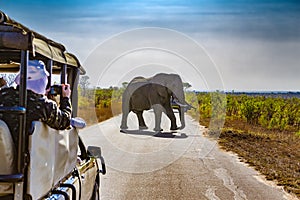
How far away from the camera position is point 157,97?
23844 mm

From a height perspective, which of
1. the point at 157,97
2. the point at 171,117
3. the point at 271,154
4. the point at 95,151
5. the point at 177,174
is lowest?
the point at 177,174

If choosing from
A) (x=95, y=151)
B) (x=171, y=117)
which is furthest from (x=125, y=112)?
(x=95, y=151)

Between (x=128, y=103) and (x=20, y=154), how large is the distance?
2218 centimetres

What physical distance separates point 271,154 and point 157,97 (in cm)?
1078

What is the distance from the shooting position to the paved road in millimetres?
8438

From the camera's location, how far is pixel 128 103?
25562 millimetres

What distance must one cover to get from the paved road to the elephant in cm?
683

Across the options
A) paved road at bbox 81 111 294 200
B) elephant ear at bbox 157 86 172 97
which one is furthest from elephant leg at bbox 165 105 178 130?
paved road at bbox 81 111 294 200

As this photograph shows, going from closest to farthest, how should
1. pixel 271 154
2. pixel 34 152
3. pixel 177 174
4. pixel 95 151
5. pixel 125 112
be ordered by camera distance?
pixel 34 152
pixel 95 151
pixel 177 174
pixel 271 154
pixel 125 112

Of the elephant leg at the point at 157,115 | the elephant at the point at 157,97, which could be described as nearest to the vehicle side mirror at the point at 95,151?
the elephant leg at the point at 157,115

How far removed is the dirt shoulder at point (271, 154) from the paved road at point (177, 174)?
30 centimetres

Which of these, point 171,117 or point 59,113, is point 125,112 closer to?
point 171,117

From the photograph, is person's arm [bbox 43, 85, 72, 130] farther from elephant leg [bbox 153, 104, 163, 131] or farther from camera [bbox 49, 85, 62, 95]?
elephant leg [bbox 153, 104, 163, 131]

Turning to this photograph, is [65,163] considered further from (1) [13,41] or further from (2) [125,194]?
(2) [125,194]
